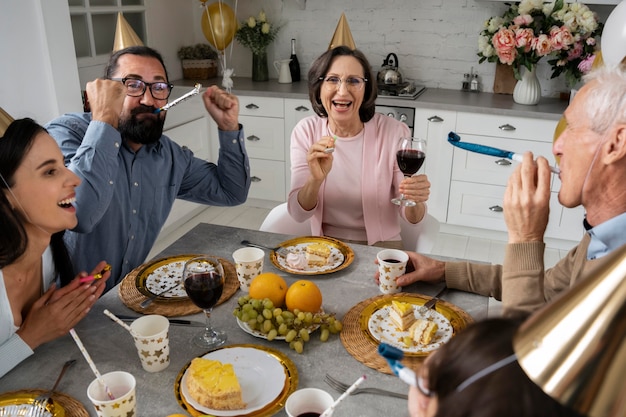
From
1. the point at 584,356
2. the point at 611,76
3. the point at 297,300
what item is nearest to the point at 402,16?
the point at 611,76

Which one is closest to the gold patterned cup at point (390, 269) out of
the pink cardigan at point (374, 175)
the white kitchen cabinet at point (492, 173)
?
the pink cardigan at point (374, 175)

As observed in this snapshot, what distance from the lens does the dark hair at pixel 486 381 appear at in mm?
471

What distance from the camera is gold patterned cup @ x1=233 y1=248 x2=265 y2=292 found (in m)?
1.42

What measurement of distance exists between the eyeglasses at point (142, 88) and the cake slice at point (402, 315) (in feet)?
3.74

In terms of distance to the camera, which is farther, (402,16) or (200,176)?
(402,16)

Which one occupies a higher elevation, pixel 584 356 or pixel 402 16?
pixel 402 16

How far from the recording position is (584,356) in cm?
45

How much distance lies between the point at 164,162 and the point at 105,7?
2.17 meters

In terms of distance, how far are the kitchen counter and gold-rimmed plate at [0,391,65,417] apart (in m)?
2.94

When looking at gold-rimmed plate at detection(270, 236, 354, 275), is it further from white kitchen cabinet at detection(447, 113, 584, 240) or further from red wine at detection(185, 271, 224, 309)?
white kitchen cabinet at detection(447, 113, 584, 240)

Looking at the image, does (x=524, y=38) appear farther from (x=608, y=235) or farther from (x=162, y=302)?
(x=162, y=302)

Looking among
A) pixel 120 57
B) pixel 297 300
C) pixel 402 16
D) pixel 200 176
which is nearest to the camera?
pixel 297 300

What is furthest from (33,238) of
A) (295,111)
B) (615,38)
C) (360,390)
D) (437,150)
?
(437,150)

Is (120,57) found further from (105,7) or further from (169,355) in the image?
(105,7)
